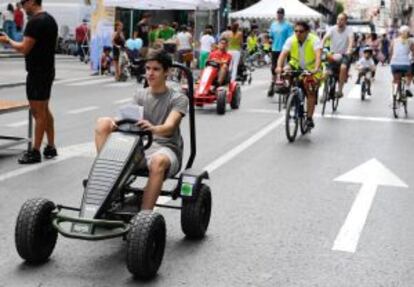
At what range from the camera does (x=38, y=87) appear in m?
8.64

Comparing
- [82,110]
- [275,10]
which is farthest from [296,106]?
[275,10]

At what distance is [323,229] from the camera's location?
632 centimetres

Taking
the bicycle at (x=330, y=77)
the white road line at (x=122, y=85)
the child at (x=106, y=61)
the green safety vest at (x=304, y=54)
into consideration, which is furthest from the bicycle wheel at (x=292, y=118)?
the child at (x=106, y=61)

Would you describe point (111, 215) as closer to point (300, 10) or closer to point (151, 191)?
point (151, 191)

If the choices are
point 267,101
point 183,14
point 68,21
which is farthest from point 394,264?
point 183,14

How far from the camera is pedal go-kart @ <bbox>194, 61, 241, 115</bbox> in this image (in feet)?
47.3

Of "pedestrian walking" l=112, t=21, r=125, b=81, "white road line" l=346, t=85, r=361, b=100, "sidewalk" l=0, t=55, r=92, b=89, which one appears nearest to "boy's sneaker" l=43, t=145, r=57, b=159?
"sidewalk" l=0, t=55, r=92, b=89

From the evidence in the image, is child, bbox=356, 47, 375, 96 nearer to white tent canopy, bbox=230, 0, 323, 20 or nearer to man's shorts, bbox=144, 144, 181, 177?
white tent canopy, bbox=230, 0, 323, 20

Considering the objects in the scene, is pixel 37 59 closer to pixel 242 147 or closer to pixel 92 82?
pixel 242 147

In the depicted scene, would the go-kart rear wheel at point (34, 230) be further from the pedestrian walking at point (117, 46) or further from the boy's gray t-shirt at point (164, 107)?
the pedestrian walking at point (117, 46)

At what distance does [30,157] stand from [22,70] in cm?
1553

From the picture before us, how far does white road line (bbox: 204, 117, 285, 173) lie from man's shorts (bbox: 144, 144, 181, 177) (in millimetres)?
3099

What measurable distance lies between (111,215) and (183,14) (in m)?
39.9

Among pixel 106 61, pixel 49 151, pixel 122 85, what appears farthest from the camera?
pixel 106 61
